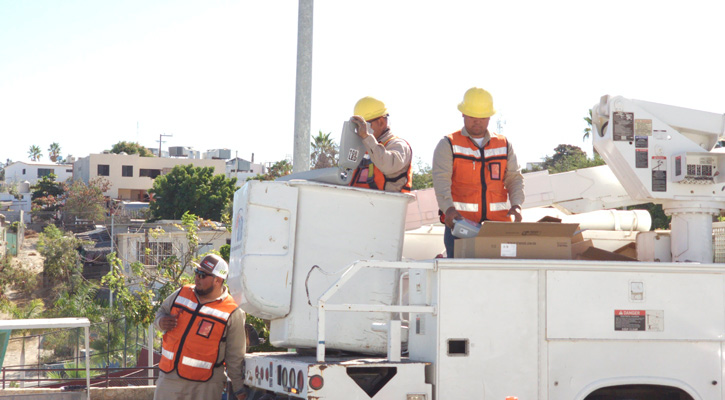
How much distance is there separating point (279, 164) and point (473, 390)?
67.8m

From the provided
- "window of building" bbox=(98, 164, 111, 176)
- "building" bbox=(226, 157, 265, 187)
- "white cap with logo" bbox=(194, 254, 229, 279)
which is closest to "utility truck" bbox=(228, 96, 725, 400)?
"white cap with logo" bbox=(194, 254, 229, 279)

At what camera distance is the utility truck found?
502 centimetres

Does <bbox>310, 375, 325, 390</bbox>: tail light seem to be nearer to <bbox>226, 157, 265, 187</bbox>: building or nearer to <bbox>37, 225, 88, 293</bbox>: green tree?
<bbox>37, 225, 88, 293</bbox>: green tree

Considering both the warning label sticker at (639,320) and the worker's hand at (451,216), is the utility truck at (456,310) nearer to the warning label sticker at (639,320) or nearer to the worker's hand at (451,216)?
the warning label sticker at (639,320)

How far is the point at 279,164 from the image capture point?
237 ft

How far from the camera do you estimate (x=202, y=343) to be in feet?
20.9

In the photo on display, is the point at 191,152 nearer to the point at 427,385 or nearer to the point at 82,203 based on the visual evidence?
the point at 82,203

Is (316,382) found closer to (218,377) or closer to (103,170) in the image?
(218,377)

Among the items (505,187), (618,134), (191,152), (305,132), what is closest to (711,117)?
(618,134)

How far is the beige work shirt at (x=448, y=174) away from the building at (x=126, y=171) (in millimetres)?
82873

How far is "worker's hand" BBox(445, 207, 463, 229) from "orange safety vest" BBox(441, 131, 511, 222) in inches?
A: 8.0

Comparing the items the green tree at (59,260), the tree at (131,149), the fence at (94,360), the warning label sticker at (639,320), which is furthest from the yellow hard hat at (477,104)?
the tree at (131,149)

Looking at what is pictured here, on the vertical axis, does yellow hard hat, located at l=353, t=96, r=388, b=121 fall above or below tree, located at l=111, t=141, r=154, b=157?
below

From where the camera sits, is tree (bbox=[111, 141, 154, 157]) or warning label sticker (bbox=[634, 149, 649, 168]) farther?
tree (bbox=[111, 141, 154, 157])
